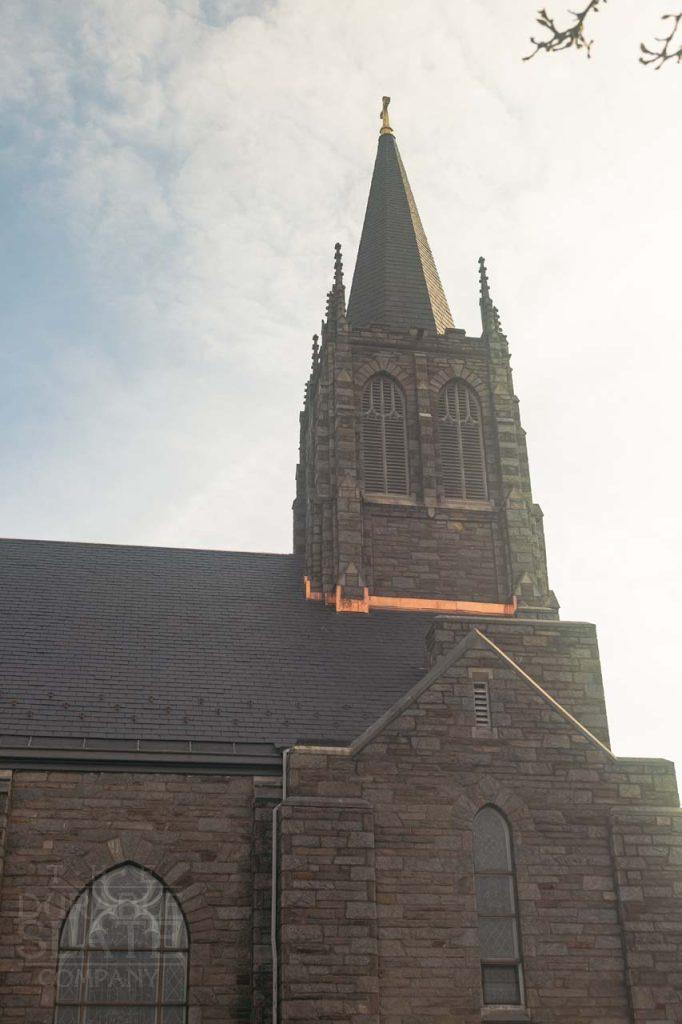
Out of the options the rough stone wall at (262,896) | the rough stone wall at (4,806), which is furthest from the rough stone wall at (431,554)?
the rough stone wall at (4,806)

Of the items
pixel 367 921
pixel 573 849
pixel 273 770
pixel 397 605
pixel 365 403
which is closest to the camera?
pixel 367 921

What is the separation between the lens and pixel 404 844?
15.3 metres

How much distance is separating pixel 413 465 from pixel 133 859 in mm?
11827

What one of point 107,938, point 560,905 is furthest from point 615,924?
point 107,938

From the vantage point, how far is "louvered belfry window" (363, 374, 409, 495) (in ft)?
81.1

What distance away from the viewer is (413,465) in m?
25.0

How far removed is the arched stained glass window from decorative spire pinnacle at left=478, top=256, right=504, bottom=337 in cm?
1387

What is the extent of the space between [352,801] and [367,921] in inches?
60.2

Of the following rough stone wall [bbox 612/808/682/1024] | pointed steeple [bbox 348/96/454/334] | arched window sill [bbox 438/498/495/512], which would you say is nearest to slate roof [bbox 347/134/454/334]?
pointed steeple [bbox 348/96/454/334]

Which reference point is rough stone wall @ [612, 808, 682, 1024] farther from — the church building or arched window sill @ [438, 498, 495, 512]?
arched window sill @ [438, 498, 495, 512]

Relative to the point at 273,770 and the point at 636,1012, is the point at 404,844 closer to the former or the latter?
the point at 273,770

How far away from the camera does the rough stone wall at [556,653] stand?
56.6 ft

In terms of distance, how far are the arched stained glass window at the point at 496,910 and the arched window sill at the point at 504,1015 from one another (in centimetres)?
13

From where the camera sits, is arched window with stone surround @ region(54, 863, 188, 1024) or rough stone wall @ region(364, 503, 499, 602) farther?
rough stone wall @ region(364, 503, 499, 602)
